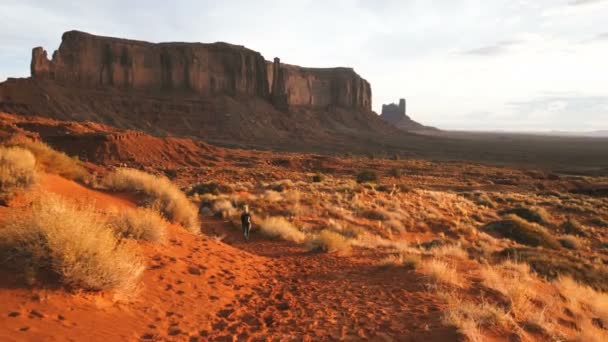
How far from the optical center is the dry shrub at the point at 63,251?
4.59m

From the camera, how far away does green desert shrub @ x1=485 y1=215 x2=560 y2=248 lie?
51.9 feet

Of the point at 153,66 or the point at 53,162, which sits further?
the point at 153,66

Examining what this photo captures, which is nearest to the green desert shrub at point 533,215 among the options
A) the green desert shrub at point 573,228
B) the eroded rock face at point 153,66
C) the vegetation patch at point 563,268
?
the green desert shrub at point 573,228

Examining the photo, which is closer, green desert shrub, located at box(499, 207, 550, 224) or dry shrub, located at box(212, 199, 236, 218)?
dry shrub, located at box(212, 199, 236, 218)

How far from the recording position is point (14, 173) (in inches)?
287

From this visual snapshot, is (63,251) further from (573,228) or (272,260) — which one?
(573,228)

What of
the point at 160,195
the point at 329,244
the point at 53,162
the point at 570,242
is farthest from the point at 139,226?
the point at 570,242

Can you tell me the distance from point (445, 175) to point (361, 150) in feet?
121

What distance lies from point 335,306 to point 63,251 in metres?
4.02

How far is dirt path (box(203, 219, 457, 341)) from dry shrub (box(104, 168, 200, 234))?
3.14 meters

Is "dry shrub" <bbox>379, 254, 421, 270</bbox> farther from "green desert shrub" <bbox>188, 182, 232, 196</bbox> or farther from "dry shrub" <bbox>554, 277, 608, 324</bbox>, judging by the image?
"green desert shrub" <bbox>188, 182, 232, 196</bbox>

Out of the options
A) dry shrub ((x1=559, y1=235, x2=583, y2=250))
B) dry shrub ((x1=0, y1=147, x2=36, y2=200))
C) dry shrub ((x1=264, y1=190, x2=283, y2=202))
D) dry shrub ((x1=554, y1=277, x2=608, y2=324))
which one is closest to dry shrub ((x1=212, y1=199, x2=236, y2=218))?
dry shrub ((x1=264, y1=190, x2=283, y2=202))

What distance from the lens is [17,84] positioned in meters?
63.3

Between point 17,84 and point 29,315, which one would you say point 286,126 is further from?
point 29,315
